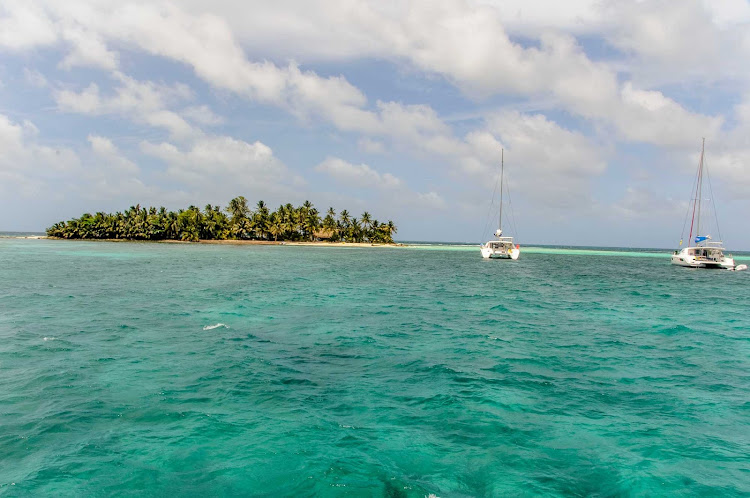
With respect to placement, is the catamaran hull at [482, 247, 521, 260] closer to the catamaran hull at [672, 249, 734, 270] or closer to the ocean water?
the catamaran hull at [672, 249, 734, 270]

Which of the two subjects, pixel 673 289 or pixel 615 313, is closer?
pixel 615 313

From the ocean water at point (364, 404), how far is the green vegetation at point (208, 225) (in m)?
118

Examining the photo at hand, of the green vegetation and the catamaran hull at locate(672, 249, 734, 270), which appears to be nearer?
the catamaran hull at locate(672, 249, 734, 270)

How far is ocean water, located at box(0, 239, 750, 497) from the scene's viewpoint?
23.9 ft

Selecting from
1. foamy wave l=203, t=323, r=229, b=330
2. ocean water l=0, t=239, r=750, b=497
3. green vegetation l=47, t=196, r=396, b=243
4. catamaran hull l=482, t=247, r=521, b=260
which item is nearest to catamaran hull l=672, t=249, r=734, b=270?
catamaran hull l=482, t=247, r=521, b=260

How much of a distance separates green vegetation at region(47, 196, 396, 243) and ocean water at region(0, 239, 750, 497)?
386ft

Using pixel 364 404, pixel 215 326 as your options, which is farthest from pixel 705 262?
pixel 364 404

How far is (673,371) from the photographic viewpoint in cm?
1389

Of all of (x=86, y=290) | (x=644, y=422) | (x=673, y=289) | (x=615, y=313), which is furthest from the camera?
(x=673, y=289)

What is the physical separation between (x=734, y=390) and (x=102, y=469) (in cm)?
1554

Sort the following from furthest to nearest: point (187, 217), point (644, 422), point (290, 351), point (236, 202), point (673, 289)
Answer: point (236, 202)
point (187, 217)
point (673, 289)
point (290, 351)
point (644, 422)

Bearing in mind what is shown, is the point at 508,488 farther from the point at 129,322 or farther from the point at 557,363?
the point at 129,322

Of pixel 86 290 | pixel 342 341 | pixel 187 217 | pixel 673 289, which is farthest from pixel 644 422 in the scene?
pixel 187 217

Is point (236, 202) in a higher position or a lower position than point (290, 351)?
higher
